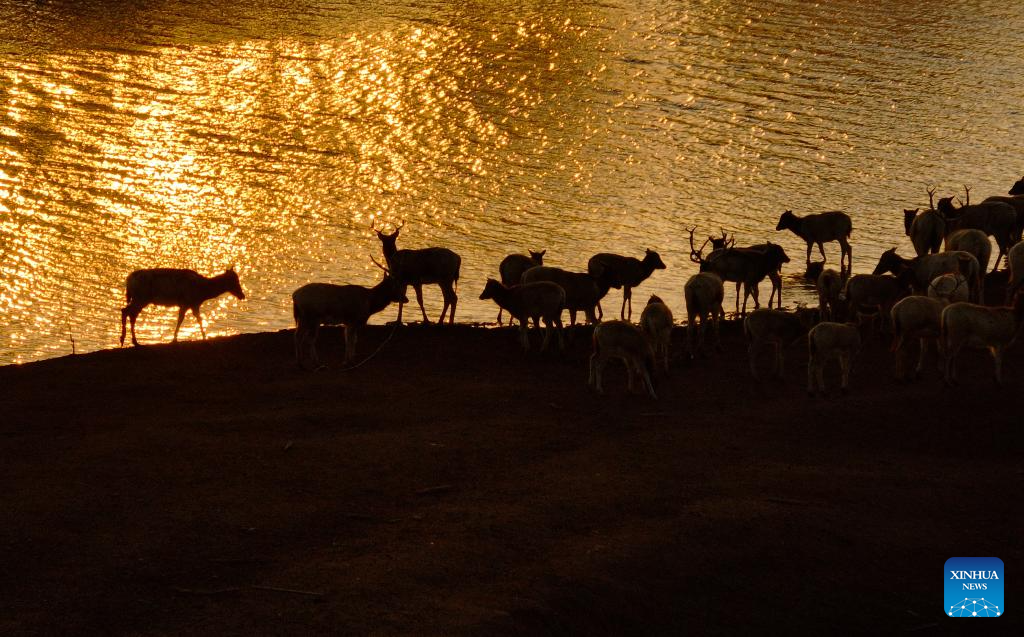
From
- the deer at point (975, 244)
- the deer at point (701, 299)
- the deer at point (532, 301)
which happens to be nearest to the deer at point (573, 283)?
the deer at point (532, 301)

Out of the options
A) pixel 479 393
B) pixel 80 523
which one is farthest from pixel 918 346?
pixel 80 523

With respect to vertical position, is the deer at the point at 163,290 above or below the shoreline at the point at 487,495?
above

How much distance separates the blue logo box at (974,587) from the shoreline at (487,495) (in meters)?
0.20

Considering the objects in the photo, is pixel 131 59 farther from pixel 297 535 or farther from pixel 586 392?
pixel 297 535

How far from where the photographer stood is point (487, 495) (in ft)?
48.8

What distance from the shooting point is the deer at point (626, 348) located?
1891 cm

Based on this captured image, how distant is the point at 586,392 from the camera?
19.4 m

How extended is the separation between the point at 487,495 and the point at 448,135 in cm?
2648

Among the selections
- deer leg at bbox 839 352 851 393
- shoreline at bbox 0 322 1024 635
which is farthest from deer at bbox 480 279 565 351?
deer leg at bbox 839 352 851 393

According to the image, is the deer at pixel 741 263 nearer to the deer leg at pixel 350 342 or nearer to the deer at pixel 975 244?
the deer at pixel 975 244

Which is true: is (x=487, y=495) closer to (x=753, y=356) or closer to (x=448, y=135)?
(x=753, y=356)

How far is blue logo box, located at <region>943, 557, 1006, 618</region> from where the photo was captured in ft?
41.3

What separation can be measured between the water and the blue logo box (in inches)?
557

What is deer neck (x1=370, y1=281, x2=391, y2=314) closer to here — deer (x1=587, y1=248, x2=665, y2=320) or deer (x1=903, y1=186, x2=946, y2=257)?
deer (x1=587, y1=248, x2=665, y2=320)
